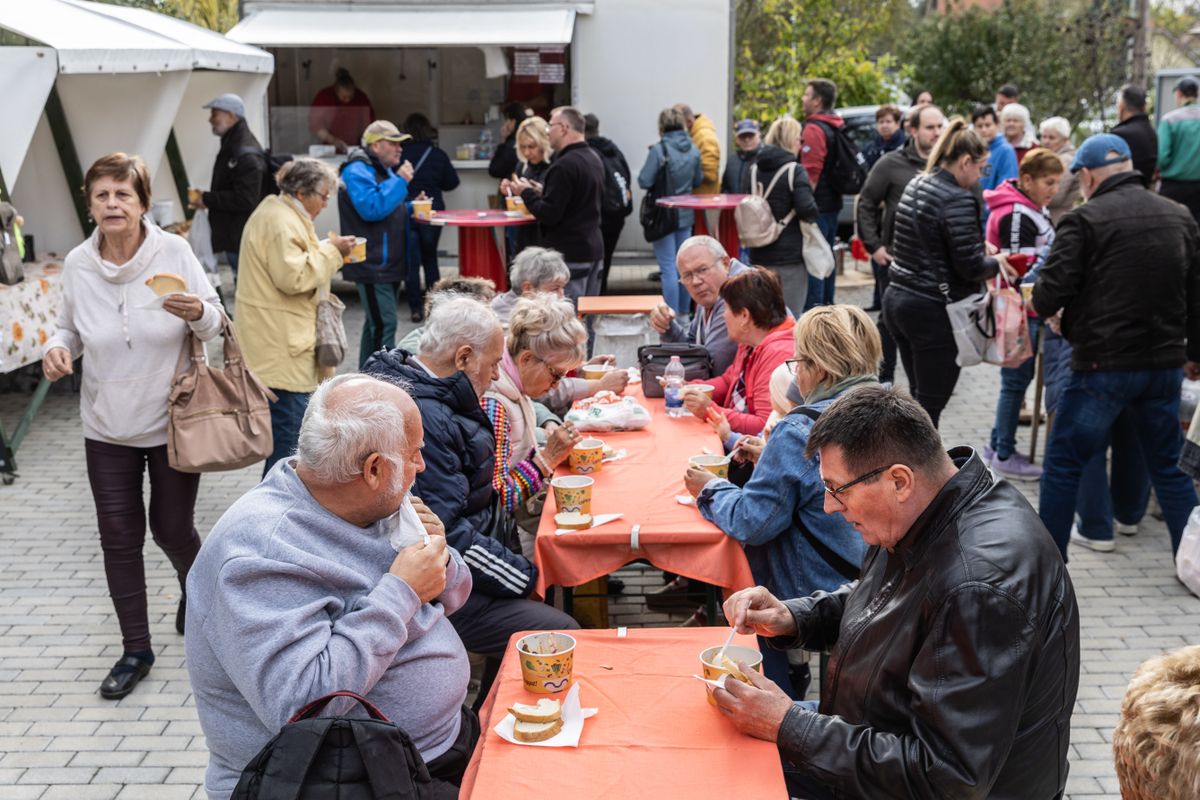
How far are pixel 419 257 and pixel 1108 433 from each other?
24.5ft

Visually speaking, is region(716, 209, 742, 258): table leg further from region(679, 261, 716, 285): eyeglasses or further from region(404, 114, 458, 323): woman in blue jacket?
region(679, 261, 716, 285): eyeglasses

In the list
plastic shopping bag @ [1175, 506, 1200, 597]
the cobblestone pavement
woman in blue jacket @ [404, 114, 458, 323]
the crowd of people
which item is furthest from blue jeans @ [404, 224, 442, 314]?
plastic shopping bag @ [1175, 506, 1200, 597]

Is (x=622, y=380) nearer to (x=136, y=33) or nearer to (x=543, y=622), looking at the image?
(x=543, y=622)

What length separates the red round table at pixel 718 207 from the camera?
10594 mm

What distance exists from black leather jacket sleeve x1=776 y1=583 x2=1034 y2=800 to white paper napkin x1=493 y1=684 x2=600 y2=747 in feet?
2.02

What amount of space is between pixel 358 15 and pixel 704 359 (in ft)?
27.0

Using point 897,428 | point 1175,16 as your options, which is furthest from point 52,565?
point 1175,16

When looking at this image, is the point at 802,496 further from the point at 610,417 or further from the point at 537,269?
the point at 537,269

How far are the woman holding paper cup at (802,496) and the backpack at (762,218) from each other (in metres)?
4.56

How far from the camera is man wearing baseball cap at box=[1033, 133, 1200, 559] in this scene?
5.02 metres

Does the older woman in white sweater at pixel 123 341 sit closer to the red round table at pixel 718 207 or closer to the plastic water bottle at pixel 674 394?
the plastic water bottle at pixel 674 394

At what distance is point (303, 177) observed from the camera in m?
5.87

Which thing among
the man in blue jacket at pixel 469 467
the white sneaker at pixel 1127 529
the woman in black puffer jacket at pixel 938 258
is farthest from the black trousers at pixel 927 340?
the man in blue jacket at pixel 469 467

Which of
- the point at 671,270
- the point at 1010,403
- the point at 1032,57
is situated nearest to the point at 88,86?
the point at 671,270
